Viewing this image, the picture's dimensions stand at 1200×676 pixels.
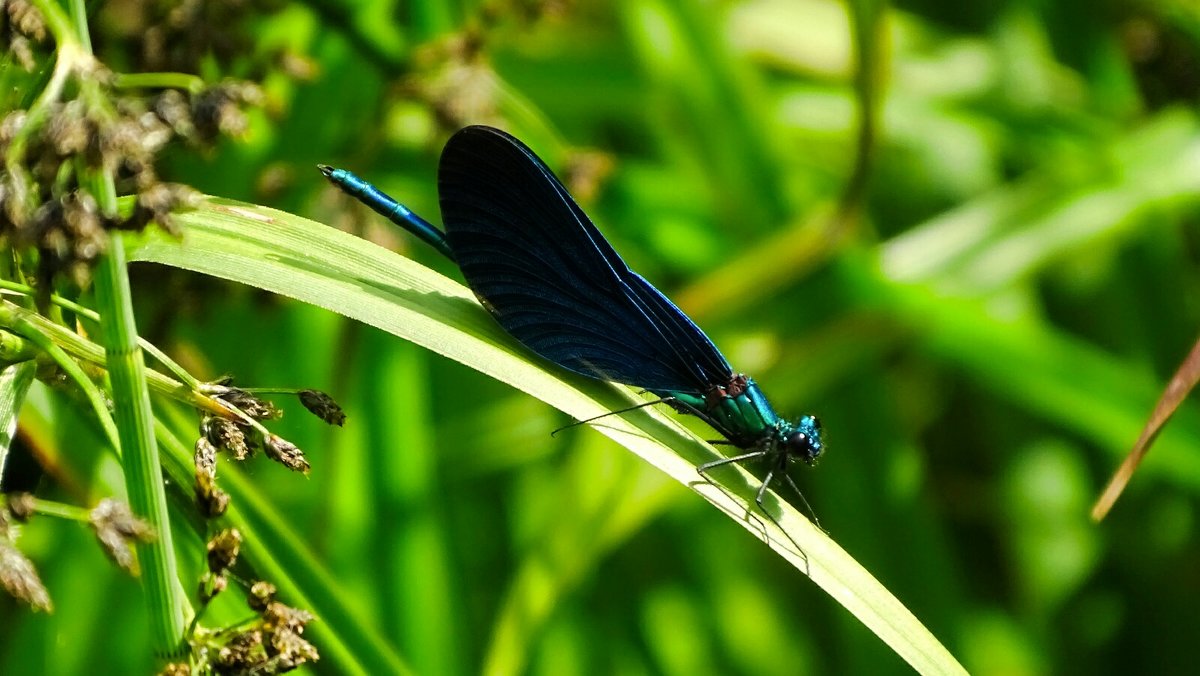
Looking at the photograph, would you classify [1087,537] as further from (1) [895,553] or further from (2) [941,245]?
(2) [941,245]

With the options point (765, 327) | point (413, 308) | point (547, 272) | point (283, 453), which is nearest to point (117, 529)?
point (283, 453)

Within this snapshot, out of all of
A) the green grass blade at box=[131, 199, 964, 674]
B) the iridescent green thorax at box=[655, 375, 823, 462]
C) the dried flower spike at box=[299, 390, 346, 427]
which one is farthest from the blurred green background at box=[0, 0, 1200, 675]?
the dried flower spike at box=[299, 390, 346, 427]

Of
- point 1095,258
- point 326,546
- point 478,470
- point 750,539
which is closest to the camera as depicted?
point 326,546

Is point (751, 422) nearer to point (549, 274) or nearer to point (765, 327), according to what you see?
point (549, 274)

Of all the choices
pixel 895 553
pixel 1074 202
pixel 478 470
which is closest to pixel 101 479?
pixel 478 470

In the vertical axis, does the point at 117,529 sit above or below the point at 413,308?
below

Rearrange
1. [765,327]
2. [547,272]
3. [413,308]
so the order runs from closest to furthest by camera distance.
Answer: [413,308] → [547,272] → [765,327]
